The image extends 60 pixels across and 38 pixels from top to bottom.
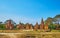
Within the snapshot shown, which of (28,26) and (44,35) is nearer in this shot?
(44,35)

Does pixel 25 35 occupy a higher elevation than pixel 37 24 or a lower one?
lower

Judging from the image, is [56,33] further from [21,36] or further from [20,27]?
[20,27]

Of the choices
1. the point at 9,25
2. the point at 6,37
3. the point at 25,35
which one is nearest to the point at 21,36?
the point at 25,35

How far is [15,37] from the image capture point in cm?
1295

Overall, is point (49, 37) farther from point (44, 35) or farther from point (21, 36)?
point (21, 36)

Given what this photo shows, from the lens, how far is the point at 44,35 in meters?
13.4

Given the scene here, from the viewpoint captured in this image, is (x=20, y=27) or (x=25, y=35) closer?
(x=25, y=35)

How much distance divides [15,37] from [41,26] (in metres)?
4.96

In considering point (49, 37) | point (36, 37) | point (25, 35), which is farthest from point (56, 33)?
point (25, 35)

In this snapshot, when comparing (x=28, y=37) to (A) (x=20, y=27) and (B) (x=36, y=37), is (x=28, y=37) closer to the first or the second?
(B) (x=36, y=37)

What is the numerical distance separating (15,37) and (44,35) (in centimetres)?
247

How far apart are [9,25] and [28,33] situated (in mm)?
3970

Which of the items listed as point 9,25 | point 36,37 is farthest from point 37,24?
point 36,37

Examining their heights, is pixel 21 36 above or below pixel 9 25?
below
